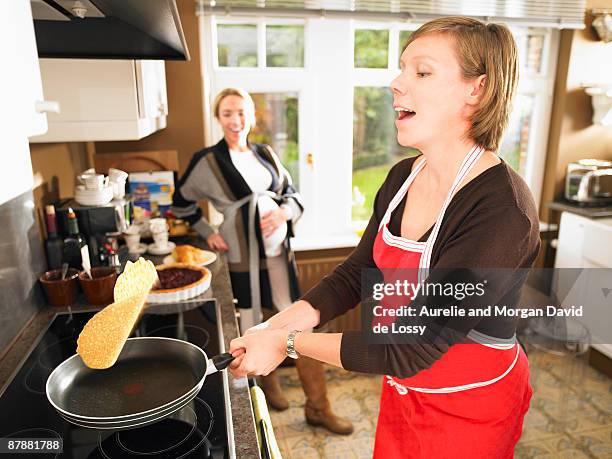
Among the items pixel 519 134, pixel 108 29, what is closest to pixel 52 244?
pixel 108 29

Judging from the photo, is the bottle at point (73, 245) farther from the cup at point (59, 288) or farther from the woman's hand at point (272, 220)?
the woman's hand at point (272, 220)

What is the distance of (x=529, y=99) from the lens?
9.49 feet

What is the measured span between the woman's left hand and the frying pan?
0.05 metres

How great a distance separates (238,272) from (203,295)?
1.96 ft

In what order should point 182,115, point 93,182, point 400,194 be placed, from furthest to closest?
point 182,115 → point 93,182 → point 400,194

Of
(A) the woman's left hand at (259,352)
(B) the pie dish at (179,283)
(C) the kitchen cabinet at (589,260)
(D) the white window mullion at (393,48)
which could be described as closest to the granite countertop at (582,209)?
(C) the kitchen cabinet at (589,260)

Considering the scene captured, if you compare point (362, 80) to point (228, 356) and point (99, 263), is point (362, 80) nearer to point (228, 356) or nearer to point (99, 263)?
point (99, 263)

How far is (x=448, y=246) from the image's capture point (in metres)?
0.93

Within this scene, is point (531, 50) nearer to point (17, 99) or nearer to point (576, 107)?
point (576, 107)

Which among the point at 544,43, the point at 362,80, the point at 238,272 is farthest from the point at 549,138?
the point at 238,272

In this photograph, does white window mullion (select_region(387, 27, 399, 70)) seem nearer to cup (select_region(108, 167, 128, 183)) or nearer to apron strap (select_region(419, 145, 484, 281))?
cup (select_region(108, 167, 128, 183))

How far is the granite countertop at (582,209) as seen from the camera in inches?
101

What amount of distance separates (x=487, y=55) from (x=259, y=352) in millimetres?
731

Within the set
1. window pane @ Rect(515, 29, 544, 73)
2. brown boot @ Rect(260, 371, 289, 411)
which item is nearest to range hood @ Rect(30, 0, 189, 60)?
brown boot @ Rect(260, 371, 289, 411)
